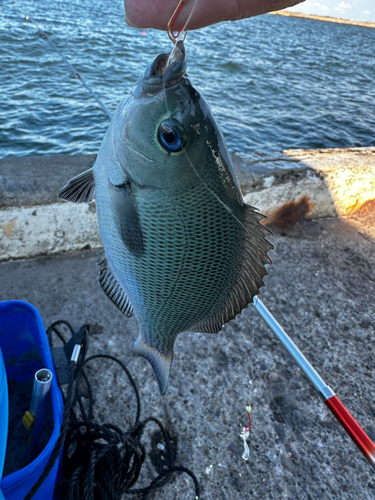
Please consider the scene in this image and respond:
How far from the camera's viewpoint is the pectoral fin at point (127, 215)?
1094mm

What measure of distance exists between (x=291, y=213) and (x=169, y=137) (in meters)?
3.05

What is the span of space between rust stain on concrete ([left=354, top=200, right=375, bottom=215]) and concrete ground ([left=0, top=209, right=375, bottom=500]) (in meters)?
0.95

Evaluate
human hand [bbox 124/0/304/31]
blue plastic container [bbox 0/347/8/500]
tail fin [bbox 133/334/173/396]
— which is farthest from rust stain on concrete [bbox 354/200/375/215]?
blue plastic container [bbox 0/347/8/500]

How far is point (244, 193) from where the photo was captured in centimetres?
344

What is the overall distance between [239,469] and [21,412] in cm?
116

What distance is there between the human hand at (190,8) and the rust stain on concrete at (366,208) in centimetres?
337

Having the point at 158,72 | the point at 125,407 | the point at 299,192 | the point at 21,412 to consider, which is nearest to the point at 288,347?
the point at 125,407

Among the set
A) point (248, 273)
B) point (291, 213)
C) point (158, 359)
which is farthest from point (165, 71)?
point (291, 213)

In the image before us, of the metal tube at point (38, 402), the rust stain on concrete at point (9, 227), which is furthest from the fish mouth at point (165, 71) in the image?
the rust stain on concrete at point (9, 227)

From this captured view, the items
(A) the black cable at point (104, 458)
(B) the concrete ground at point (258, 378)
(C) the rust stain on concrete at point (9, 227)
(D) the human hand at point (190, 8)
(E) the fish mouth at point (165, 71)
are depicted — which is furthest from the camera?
(C) the rust stain on concrete at point (9, 227)

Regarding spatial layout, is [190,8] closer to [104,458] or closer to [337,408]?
[337,408]

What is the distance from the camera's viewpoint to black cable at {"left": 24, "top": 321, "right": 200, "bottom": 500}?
5.51 feet

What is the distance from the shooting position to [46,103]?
8.77m

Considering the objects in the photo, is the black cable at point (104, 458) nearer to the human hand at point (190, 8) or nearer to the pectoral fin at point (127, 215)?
the pectoral fin at point (127, 215)
